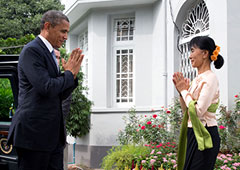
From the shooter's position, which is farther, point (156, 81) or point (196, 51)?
point (156, 81)

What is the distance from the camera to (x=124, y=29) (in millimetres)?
10242

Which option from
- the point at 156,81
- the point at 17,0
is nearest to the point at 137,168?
the point at 156,81

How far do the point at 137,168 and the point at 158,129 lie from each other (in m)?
1.68

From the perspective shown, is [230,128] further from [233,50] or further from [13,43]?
[13,43]

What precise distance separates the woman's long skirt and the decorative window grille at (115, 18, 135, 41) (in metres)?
7.19

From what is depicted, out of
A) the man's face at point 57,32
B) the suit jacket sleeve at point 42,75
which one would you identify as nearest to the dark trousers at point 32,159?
the suit jacket sleeve at point 42,75

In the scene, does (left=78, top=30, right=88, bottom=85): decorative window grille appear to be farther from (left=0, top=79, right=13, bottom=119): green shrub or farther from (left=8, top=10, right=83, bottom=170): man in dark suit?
(left=8, top=10, right=83, bottom=170): man in dark suit

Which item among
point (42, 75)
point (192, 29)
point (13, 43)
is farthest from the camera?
point (13, 43)

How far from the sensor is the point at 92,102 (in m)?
9.77

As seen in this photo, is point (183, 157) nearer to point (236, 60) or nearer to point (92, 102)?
point (236, 60)

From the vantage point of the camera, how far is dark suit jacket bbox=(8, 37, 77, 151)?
8.38 ft

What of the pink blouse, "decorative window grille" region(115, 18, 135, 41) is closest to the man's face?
the pink blouse

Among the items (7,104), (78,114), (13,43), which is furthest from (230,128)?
(13,43)

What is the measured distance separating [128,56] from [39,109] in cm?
760
